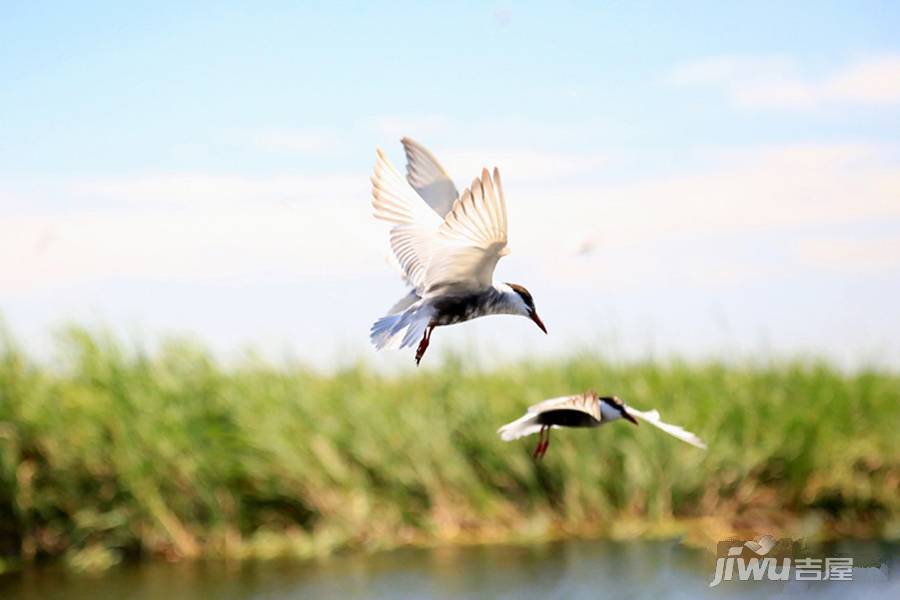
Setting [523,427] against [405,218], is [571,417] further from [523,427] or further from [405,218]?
[405,218]

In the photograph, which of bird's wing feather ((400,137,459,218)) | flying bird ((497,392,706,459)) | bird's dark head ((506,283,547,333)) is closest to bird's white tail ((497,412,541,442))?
flying bird ((497,392,706,459))

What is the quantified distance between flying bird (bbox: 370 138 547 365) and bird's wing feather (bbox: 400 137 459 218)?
0.9 inches

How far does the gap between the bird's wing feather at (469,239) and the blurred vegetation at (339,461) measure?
6956 millimetres

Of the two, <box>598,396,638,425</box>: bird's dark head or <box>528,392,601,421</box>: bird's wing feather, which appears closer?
<box>528,392,601,421</box>: bird's wing feather

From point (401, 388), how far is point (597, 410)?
750cm

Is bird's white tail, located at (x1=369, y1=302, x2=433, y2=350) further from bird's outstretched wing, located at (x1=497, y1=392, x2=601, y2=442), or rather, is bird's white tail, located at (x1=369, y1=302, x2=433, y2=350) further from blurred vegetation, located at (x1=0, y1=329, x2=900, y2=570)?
blurred vegetation, located at (x1=0, y1=329, x2=900, y2=570)

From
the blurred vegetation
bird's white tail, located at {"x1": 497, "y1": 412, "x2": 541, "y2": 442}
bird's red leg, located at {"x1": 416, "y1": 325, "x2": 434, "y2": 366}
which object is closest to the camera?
bird's red leg, located at {"x1": 416, "y1": 325, "x2": 434, "y2": 366}

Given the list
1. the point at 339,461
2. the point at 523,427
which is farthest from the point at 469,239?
the point at 339,461

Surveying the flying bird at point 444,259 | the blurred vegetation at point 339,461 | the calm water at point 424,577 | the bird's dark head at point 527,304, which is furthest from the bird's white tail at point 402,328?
the calm water at point 424,577

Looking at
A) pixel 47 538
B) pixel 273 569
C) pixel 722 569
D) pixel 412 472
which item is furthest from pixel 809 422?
pixel 47 538

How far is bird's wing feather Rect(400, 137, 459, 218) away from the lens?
1714 mm

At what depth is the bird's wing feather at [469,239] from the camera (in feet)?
4.69

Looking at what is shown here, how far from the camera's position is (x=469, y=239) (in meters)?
1.43

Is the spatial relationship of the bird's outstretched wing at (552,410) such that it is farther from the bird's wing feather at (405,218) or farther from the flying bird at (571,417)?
the bird's wing feather at (405,218)
